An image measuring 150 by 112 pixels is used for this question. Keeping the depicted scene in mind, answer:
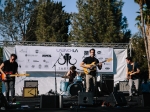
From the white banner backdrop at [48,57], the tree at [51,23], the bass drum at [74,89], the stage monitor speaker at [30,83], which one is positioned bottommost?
the bass drum at [74,89]

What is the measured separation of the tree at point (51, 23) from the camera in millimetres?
29938

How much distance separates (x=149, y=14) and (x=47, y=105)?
14.1 m

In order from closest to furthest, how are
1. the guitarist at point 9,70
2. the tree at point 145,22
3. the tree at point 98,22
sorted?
the guitarist at point 9,70 < the tree at point 145,22 < the tree at point 98,22

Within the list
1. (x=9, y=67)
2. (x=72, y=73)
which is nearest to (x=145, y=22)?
(x=72, y=73)

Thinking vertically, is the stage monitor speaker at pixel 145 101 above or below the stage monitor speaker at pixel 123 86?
below

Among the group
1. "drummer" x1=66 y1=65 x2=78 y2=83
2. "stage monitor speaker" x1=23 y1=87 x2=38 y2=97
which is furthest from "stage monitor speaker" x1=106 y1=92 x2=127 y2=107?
"stage monitor speaker" x1=23 y1=87 x2=38 y2=97

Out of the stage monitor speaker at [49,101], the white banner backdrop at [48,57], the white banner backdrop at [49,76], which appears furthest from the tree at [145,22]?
the stage monitor speaker at [49,101]

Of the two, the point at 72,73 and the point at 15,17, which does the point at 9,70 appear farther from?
the point at 15,17

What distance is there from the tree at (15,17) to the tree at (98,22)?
6.00 metres

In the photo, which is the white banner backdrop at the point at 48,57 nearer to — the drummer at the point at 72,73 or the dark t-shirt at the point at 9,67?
the drummer at the point at 72,73

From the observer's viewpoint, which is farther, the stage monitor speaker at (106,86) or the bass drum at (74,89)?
the stage monitor speaker at (106,86)

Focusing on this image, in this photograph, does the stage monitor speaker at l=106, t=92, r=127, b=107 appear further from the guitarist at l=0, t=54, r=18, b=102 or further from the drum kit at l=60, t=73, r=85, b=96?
the drum kit at l=60, t=73, r=85, b=96

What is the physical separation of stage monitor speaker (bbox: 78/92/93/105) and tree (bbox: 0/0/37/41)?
81.4ft

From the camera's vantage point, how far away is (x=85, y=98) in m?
7.65
